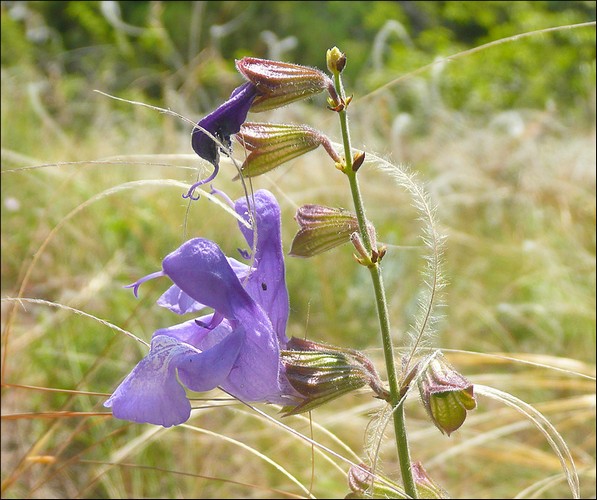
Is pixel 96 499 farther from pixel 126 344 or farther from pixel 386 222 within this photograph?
pixel 386 222

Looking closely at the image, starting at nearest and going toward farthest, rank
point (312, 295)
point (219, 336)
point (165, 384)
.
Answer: point (165, 384) < point (219, 336) < point (312, 295)

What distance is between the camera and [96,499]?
66.4 inches

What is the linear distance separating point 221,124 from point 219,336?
0.22 m

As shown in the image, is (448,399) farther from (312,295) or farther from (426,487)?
(312,295)

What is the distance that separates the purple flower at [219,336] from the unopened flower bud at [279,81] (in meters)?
0.11

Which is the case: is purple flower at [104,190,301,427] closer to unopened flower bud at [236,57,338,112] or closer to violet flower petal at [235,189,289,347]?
violet flower petal at [235,189,289,347]

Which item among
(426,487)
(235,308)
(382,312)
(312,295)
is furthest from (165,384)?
(312,295)

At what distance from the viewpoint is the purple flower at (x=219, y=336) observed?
2.40 ft

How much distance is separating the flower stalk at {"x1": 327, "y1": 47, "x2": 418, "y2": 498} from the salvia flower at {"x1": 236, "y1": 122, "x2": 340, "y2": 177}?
0.05m

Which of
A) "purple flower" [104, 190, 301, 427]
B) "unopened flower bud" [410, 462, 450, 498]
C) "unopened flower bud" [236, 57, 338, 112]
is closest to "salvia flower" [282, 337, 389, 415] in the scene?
"purple flower" [104, 190, 301, 427]

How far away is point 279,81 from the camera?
2.59 feet

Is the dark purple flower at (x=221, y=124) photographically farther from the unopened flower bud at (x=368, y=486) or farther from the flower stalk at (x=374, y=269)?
the unopened flower bud at (x=368, y=486)

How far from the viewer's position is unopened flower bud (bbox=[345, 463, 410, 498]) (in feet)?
2.74

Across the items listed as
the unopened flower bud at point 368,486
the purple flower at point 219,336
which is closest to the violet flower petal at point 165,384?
the purple flower at point 219,336
